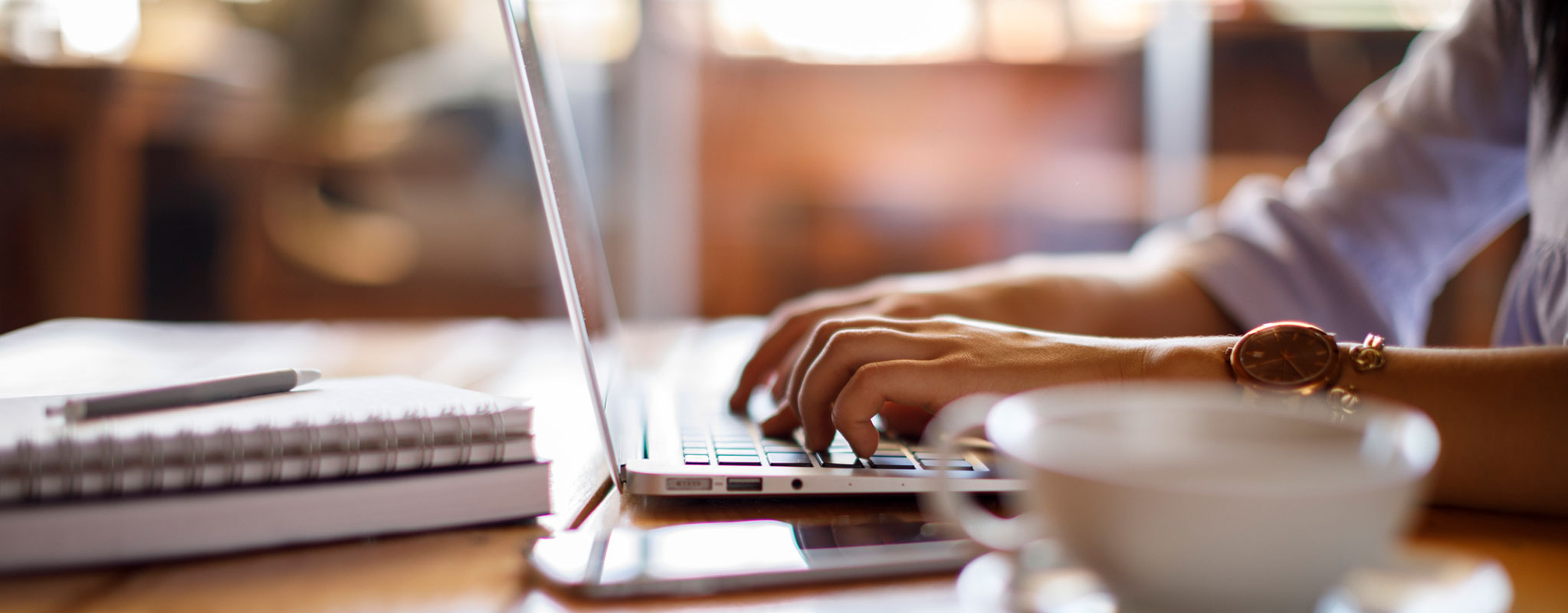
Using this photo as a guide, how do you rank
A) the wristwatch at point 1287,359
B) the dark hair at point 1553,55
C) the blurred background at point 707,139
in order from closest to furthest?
the wristwatch at point 1287,359, the dark hair at point 1553,55, the blurred background at point 707,139

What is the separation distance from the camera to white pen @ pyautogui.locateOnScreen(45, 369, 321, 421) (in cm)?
33

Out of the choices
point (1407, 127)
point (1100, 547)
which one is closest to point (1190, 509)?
point (1100, 547)

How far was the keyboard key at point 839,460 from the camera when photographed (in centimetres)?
42

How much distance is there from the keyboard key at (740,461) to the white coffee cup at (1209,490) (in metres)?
0.17

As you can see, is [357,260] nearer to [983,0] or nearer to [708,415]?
[983,0]

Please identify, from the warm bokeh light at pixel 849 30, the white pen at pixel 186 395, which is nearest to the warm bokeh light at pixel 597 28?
the warm bokeh light at pixel 849 30

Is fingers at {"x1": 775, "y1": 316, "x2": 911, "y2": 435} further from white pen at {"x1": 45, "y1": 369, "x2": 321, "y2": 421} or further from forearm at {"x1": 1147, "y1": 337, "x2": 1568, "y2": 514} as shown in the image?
white pen at {"x1": 45, "y1": 369, "x2": 321, "y2": 421}

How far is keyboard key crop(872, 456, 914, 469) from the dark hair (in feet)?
1.73

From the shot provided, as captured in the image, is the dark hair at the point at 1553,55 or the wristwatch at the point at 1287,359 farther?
the dark hair at the point at 1553,55

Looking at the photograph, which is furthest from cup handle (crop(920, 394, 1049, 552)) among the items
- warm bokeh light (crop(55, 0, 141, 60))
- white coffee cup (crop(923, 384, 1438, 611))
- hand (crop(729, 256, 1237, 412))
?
warm bokeh light (crop(55, 0, 141, 60))

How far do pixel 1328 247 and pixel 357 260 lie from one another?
8.14ft

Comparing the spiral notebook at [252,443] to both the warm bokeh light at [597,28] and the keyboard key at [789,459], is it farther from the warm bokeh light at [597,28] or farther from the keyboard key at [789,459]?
the warm bokeh light at [597,28]

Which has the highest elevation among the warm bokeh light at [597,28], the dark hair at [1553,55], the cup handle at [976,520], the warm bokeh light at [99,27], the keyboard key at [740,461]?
the warm bokeh light at [597,28]

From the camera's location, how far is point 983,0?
2969mm
